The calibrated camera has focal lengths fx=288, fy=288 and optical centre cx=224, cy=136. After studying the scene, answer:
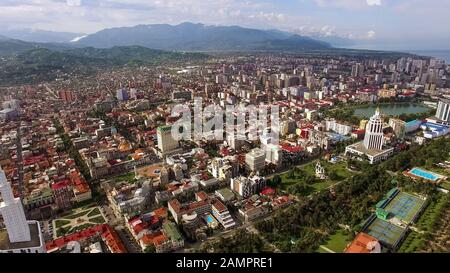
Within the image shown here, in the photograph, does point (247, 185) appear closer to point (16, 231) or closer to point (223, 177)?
point (223, 177)

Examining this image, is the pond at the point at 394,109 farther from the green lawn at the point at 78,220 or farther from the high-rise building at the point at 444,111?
Answer: the green lawn at the point at 78,220

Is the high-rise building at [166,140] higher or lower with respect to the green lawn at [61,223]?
higher

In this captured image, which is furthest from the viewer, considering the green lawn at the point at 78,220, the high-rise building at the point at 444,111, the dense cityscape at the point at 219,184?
the high-rise building at the point at 444,111

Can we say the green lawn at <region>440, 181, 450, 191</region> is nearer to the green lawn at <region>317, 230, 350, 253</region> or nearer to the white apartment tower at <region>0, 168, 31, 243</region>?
the green lawn at <region>317, 230, 350, 253</region>

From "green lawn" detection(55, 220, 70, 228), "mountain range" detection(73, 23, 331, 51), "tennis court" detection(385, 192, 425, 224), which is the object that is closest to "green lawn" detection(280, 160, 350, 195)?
"tennis court" detection(385, 192, 425, 224)

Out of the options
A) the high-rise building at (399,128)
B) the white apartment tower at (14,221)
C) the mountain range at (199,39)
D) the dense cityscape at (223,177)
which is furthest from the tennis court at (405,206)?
the mountain range at (199,39)

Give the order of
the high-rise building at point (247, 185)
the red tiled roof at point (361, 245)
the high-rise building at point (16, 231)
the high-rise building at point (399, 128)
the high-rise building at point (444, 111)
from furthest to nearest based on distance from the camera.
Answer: the high-rise building at point (444, 111), the high-rise building at point (399, 128), the high-rise building at point (247, 185), the red tiled roof at point (361, 245), the high-rise building at point (16, 231)
